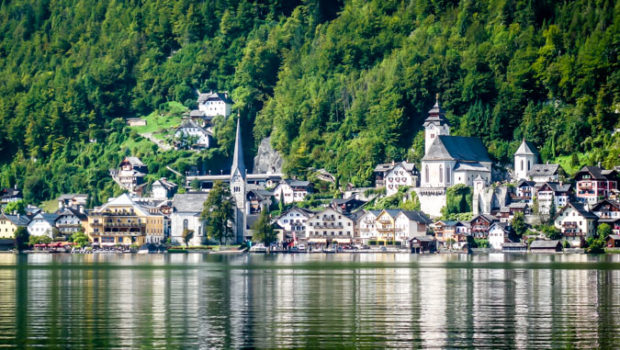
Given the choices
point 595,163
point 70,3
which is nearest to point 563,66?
point 595,163

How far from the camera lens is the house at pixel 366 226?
10994 cm

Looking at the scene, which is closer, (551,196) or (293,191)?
(551,196)

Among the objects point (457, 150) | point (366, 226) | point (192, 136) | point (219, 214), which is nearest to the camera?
point (366, 226)

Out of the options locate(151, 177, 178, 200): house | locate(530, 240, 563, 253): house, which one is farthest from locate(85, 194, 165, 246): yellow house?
locate(530, 240, 563, 253): house

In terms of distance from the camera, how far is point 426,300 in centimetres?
4244

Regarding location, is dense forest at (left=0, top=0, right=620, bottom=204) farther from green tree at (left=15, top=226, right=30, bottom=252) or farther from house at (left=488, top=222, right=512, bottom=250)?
green tree at (left=15, top=226, right=30, bottom=252)

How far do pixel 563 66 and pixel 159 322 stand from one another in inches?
3455

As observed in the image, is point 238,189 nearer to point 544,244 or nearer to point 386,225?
point 386,225

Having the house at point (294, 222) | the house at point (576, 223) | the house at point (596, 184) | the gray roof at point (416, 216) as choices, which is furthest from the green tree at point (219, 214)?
the house at point (596, 184)

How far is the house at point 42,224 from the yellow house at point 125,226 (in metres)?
3.71

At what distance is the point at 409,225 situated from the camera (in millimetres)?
106188

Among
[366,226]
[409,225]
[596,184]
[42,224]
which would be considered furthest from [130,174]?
[596,184]

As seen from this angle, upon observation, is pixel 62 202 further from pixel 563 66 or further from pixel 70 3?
pixel 70 3

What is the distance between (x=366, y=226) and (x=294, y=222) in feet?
25.1
